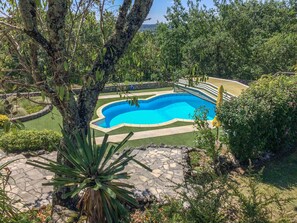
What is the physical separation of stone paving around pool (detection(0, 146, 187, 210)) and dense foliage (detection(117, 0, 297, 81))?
14.5 metres

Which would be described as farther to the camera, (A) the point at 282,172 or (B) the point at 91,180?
(A) the point at 282,172

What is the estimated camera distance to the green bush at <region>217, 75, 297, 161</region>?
8523 mm

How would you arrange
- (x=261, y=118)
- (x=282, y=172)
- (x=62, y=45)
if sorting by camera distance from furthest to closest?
(x=282, y=172) < (x=261, y=118) < (x=62, y=45)

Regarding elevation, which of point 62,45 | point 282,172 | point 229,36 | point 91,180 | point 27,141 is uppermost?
point 229,36

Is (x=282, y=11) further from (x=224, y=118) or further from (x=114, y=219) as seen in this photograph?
(x=114, y=219)

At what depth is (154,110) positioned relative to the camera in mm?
19641

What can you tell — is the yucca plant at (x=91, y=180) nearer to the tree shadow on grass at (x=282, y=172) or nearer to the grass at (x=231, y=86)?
the tree shadow on grass at (x=282, y=172)

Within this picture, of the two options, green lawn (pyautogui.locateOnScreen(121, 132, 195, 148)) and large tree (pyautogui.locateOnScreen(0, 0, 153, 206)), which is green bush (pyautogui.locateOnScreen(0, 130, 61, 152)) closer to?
green lawn (pyautogui.locateOnScreen(121, 132, 195, 148))

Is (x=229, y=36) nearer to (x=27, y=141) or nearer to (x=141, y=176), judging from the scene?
(x=141, y=176)

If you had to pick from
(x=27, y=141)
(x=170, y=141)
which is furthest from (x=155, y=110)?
(x=27, y=141)

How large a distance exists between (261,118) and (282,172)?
6.27ft

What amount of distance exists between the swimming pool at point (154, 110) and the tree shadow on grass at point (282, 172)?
21.5ft

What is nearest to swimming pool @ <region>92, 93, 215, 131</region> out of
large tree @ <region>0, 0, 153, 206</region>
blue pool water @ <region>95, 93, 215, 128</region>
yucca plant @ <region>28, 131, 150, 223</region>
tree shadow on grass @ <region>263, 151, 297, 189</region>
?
blue pool water @ <region>95, 93, 215, 128</region>

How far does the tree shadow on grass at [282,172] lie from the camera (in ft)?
26.4
